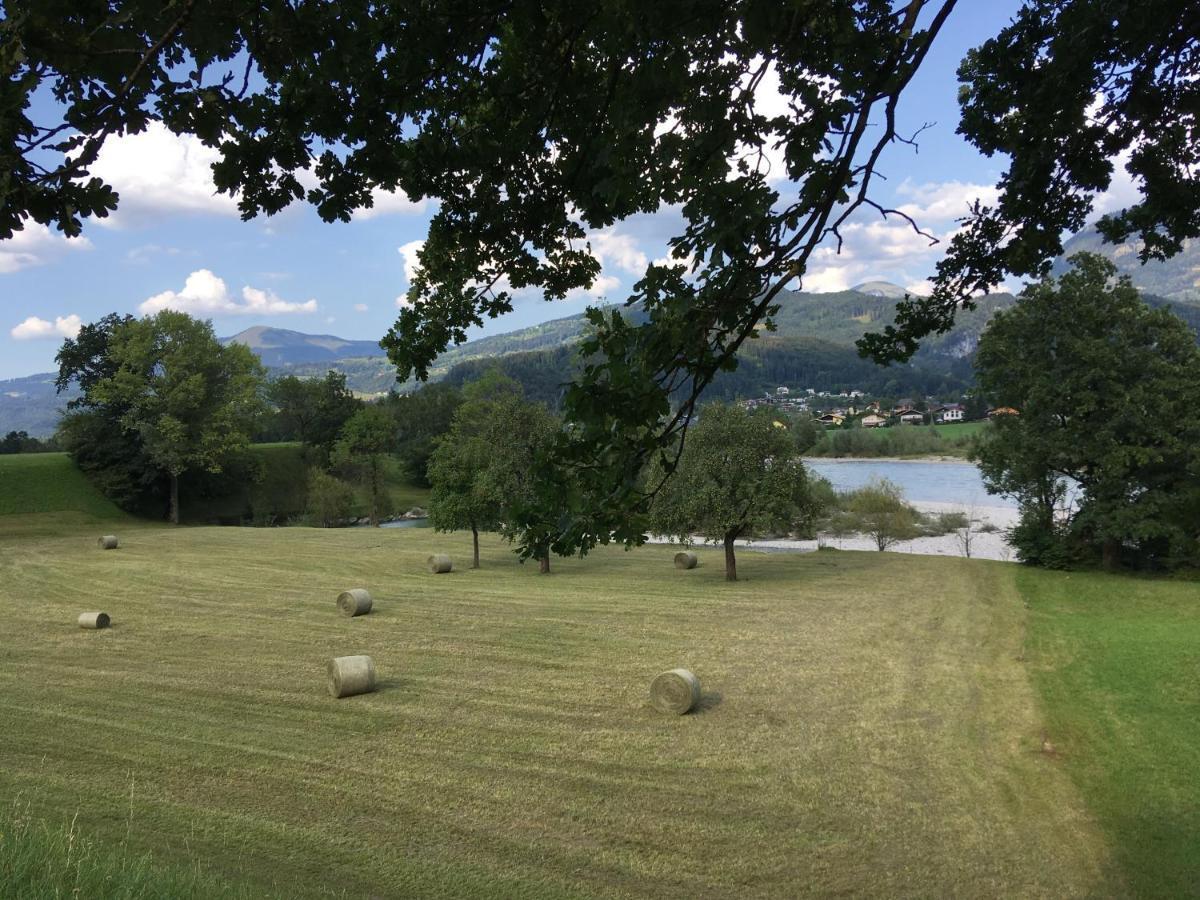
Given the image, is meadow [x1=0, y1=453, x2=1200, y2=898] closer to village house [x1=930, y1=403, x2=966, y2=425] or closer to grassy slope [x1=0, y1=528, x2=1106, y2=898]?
grassy slope [x1=0, y1=528, x2=1106, y2=898]

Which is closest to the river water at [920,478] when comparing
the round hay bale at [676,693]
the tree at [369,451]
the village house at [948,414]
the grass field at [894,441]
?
the grass field at [894,441]

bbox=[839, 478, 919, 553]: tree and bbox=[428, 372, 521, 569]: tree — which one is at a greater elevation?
bbox=[428, 372, 521, 569]: tree

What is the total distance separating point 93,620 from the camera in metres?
19.5

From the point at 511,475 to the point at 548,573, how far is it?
Result: 4.43m

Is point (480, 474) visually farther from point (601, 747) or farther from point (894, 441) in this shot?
point (894, 441)

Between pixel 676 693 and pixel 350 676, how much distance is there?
20.9 ft

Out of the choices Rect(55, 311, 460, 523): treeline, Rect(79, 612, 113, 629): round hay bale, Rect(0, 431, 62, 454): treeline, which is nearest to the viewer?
Rect(79, 612, 113, 629): round hay bale

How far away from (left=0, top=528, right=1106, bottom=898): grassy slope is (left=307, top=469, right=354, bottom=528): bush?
3141 centimetres

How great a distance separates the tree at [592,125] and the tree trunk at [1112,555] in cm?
2832

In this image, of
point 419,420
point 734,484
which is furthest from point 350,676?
point 419,420

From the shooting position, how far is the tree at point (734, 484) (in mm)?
27094

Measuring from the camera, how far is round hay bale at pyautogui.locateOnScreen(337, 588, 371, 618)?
2167 centimetres

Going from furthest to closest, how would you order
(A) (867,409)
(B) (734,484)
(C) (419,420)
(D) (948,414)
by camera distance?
(A) (867,409) → (D) (948,414) → (C) (419,420) → (B) (734,484)

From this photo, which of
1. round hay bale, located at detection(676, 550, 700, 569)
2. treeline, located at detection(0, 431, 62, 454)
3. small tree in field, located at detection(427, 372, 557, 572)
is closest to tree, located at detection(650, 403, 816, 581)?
round hay bale, located at detection(676, 550, 700, 569)
